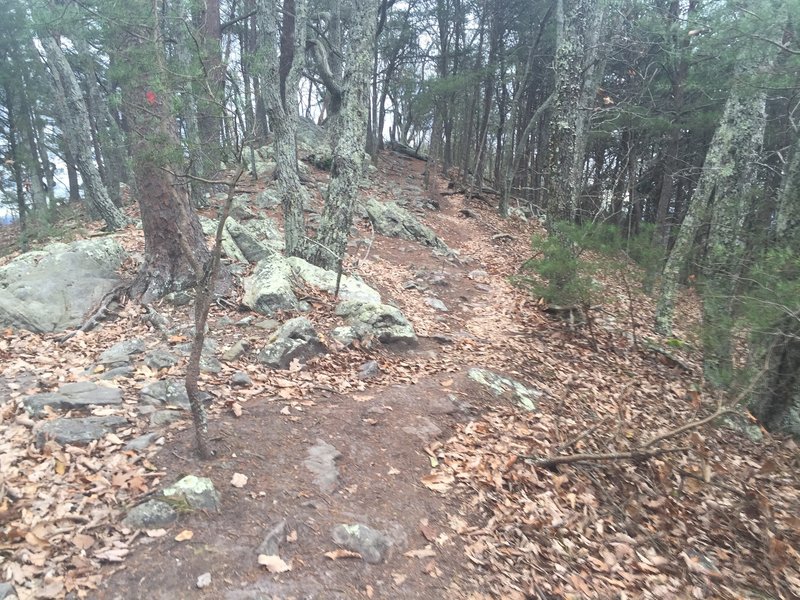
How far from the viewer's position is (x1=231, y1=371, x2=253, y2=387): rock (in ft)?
14.8

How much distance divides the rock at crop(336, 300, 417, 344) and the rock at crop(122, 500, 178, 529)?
3.33 m

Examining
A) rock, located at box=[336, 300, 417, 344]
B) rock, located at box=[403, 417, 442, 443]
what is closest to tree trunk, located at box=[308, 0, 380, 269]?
rock, located at box=[336, 300, 417, 344]

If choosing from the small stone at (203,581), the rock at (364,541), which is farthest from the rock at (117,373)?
the rock at (364,541)

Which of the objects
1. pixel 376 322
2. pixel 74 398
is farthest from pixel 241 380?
pixel 376 322

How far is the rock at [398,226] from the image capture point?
41.3 ft

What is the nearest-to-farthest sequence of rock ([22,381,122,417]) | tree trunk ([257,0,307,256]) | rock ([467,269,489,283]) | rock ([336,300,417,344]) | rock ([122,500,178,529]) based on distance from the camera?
rock ([122,500,178,529]), rock ([22,381,122,417]), rock ([336,300,417,344]), tree trunk ([257,0,307,256]), rock ([467,269,489,283])

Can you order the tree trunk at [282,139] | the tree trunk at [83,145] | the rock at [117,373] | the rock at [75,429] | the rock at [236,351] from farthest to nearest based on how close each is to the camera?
the tree trunk at [83,145] → the tree trunk at [282,139] → the rock at [236,351] → the rock at [117,373] → the rock at [75,429]

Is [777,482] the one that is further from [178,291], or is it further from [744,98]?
[178,291]

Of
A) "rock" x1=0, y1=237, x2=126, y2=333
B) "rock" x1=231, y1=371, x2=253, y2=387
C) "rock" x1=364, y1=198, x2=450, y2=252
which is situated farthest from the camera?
"rock" x1=364, y1=198, x2=450, y2=252

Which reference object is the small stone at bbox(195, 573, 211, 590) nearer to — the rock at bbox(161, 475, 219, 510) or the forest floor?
the forest floor

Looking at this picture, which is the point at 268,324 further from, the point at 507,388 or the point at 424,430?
the point at 507,388

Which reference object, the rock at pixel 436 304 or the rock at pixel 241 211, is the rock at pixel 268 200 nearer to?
the rock at pixel 241 211

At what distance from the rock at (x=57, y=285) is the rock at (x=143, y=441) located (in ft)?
10.0

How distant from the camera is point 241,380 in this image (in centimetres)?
454
